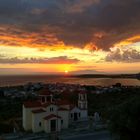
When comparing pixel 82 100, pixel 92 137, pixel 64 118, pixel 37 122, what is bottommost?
pixel 92 137

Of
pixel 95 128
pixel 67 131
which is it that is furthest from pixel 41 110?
pixel 95 128

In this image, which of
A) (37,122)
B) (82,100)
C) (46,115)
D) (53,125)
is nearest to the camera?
(53,125)

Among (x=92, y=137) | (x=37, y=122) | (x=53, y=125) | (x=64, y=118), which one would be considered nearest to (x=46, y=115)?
(x=37, y=122)

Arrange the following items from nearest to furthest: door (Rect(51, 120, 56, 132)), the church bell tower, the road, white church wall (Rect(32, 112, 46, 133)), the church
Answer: the road → door (Rect(51, 120, 56, 132)) → the church → white church wall (Rect(32, 112, 46, 133)) → the church bell tower

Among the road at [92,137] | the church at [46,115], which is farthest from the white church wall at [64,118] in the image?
the road at [92,137]

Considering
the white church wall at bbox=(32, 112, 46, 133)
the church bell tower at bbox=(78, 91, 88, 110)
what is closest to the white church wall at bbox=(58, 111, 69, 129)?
the white church wall at bbox=(32, 112, 46, 133)

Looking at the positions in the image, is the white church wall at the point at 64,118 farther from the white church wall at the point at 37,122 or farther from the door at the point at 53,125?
the white church wall at the point at 37,122

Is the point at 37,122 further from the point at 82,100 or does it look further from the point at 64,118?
the point at 82,100

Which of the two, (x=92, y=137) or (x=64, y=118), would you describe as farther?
(x=64, y=118)

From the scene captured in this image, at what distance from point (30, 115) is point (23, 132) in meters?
2.53

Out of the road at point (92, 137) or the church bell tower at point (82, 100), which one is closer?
the road at point (92, 137)

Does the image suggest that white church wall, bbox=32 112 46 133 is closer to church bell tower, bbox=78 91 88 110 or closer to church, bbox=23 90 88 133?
church, bbox=23 90 88 133

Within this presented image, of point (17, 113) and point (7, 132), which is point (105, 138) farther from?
point (17, 113)

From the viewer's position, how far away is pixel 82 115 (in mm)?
42094
